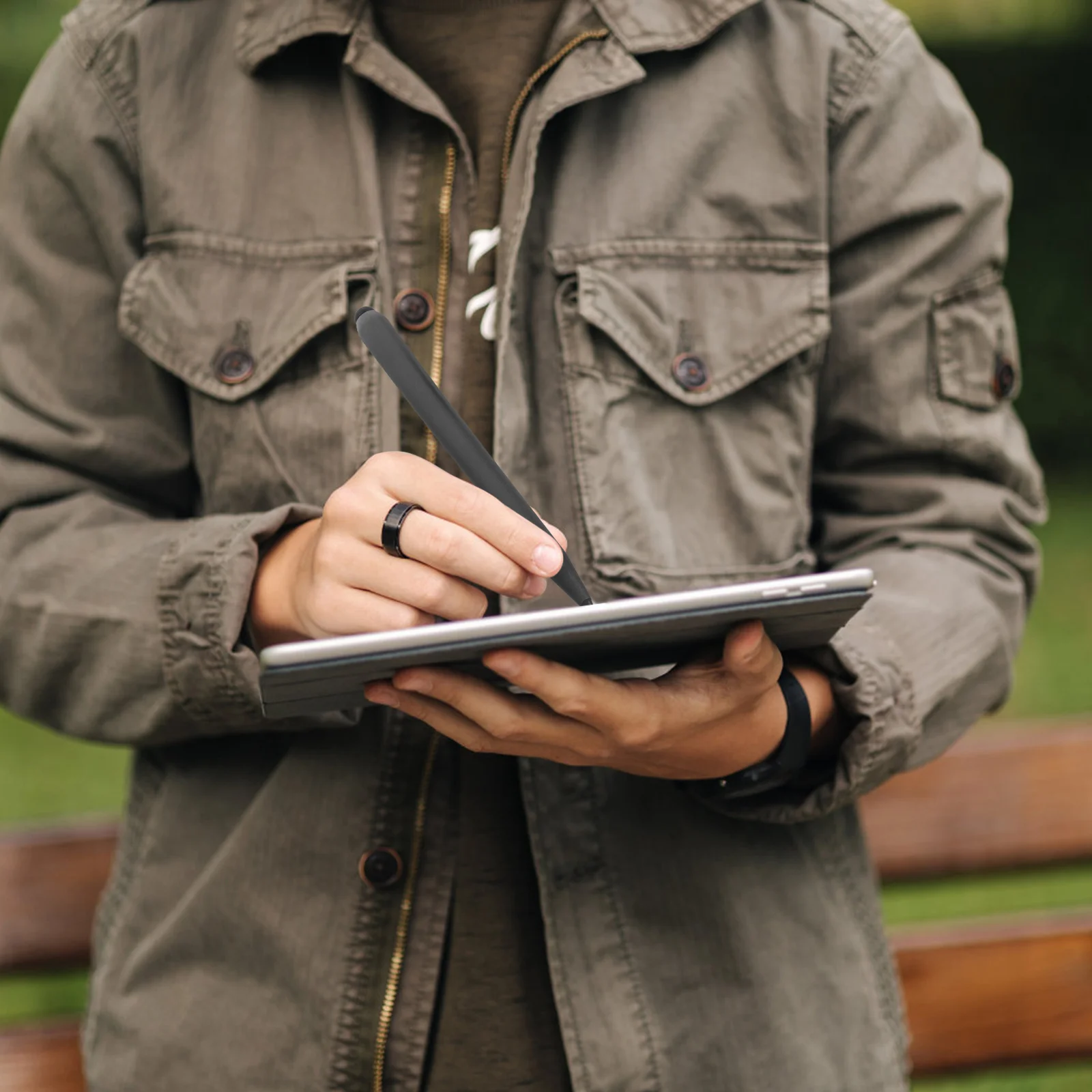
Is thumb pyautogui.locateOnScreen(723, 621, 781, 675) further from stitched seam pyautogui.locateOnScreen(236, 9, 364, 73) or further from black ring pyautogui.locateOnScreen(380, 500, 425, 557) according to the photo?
stitched seam pyautogui.locateOnScreen(236, 9, 364, 73)

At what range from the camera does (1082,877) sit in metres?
4.12

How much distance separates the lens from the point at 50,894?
6.44 feet

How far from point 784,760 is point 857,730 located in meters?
0.07

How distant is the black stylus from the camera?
3.46 feet

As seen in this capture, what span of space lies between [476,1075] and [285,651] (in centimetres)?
56

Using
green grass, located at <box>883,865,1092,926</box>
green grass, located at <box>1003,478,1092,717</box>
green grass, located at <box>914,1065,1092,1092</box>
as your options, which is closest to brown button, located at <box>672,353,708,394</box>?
green grass, located at <box>914,1065,1092,1092</box>

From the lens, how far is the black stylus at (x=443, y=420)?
1.05 metres

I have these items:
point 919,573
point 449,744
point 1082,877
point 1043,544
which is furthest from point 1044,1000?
point 1043,544

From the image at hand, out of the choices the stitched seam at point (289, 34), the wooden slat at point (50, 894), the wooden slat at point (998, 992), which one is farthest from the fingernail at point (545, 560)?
the wooden slat at point (998, 992)

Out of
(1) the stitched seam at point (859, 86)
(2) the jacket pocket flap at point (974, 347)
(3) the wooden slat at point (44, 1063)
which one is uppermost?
(1) the stitched seam at point (859, 86)

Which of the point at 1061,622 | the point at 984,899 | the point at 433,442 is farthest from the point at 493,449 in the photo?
the point at 1061,622

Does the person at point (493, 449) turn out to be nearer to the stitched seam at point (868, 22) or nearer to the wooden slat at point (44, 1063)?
the stitched seam at point (868, 22)

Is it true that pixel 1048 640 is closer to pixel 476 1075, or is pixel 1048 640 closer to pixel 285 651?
pixel 476 1075

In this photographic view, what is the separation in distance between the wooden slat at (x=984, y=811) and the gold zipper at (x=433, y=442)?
1.08 m
